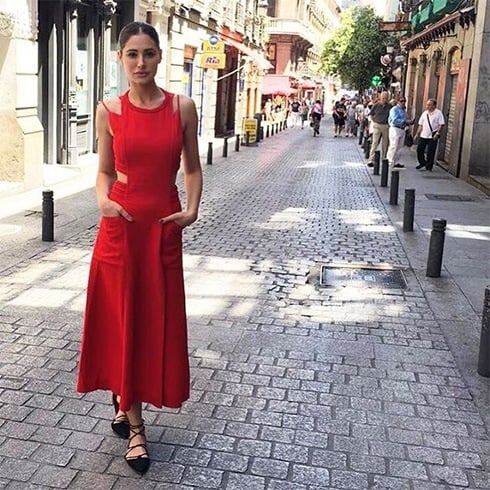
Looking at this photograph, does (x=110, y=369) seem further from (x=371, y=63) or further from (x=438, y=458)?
(x=371, y=63)

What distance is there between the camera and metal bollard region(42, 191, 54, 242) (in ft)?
28.0

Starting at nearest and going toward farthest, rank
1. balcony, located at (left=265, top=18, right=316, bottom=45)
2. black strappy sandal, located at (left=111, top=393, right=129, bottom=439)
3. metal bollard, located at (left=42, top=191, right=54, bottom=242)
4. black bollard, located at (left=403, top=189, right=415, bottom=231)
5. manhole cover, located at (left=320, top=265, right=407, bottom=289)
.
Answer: black strappy sandal, located at (left=111, top=393, right=129, bottom=439), manhole cover, located at (left=320, top=265, right=407, bottom=289), metal bollard, located at (left=42, top=191, right=54, bottom=242), black bollard, located at (left=403, top=189, right=415, bottom=231), balcony, located at (left=265, top=18, right=316, bottom=45)

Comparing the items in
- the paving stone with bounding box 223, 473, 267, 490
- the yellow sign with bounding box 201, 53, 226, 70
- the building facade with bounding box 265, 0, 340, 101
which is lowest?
the paving stone with bounding box 223, 473, 267, 490

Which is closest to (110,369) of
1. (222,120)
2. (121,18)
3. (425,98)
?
(121,18)

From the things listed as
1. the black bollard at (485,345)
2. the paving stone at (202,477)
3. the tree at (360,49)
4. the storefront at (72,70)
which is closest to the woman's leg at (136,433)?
the paving stone at (202,477)

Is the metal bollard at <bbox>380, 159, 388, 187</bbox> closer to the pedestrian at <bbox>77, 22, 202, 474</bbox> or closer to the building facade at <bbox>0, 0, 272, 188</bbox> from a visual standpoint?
the building facade at <bbox>0, 0, 272, 188</bbox>

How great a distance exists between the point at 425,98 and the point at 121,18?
1227 cm

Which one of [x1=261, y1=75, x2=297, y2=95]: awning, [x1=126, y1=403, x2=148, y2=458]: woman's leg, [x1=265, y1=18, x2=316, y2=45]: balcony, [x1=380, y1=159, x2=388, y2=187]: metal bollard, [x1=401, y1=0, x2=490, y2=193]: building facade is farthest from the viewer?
[x1=265, y1=18, x2=316, y2=45]: balcony

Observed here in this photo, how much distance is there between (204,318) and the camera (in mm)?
6184

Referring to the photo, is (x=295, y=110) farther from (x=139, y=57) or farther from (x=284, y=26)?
(x=139, y=57)

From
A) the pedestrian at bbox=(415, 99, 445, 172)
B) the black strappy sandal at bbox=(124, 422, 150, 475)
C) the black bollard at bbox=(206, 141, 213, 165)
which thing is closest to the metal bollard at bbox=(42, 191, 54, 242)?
the black strappy sandal at bbox=(124, 422, 150, 475)

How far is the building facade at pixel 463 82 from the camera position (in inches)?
639

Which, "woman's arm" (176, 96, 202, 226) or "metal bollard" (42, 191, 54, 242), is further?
"metal bollard" (42, 191, 54, 242)

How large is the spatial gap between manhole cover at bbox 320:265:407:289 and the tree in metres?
41.3
